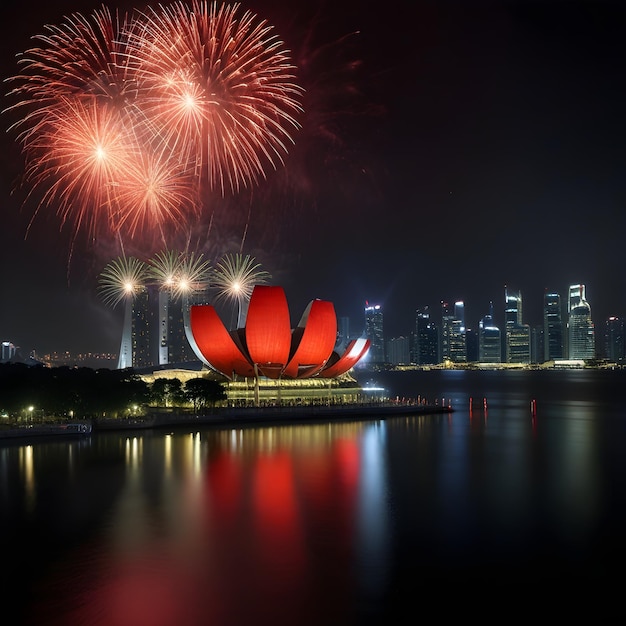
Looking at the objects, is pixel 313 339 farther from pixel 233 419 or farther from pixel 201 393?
pixel 233 419

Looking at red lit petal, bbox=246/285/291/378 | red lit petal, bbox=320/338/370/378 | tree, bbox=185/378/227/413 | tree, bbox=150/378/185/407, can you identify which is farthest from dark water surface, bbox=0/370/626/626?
red lit petal, bbox=320/338/370/378

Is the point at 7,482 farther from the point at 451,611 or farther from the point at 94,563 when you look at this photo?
the point at 451,611

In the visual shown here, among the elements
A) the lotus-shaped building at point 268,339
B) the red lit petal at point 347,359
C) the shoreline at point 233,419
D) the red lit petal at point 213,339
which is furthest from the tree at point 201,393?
the red lit petal at point 347,359

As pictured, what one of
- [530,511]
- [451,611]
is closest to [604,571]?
[451,611]

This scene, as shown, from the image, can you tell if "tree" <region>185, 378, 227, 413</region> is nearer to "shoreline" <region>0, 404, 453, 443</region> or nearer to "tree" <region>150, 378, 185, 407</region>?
"tree" <region>150, 378, 185, 407</region>

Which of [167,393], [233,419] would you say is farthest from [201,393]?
[233,419]
